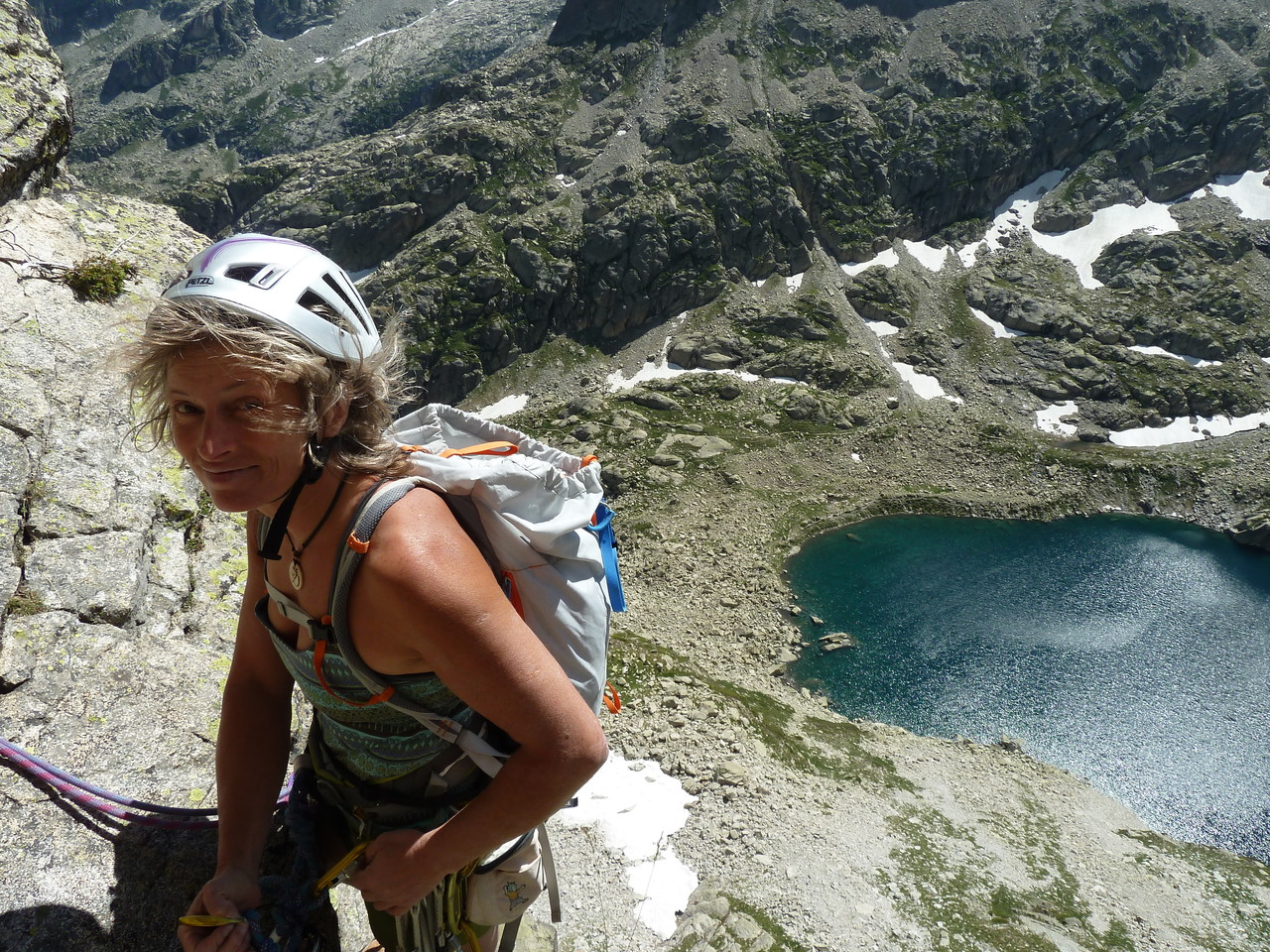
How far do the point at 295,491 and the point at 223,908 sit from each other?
5.59 feet

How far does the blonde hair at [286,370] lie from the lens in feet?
6.89

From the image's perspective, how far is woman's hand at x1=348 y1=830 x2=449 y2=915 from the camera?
2.33 metres

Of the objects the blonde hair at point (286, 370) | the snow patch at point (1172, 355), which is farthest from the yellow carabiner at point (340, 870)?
the snow patch at point (1172, 355)

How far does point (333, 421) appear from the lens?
2.29 m

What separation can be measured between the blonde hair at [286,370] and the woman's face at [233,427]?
3cm

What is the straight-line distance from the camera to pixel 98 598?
4.36 meters

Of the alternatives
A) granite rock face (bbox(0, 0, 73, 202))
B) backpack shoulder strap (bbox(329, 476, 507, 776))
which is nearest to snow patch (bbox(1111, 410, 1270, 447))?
backpack shoulder strap (bbox(329, 476, 507, 776))

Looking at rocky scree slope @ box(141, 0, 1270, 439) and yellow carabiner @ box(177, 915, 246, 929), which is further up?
yellow carabiner @ box(177, 915, 246, 929)

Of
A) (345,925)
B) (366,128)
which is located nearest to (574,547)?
(345,925)

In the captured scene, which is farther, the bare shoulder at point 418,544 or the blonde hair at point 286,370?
the blonde hair at point 286,370

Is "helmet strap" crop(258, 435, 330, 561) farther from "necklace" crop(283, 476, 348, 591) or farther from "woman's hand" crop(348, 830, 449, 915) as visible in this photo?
"woman's hand" crop(348, 830, 449, 915)

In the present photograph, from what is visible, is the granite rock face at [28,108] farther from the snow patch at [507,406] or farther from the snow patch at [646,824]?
the snow patch at [507,406]

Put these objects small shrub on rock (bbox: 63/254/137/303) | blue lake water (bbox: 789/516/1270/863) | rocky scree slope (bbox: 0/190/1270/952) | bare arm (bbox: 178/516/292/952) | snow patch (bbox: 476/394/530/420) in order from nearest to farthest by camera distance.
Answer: bare arm (bbox: 178/516/292/952) → rocky scree slope (bbox: 0/190/1270/952) → small shrub on rock (bbox: 63/254/137/303) → blue lake water (bbox: 789/516/1270/863) → snow patch (bbox: 476/394/530/420)

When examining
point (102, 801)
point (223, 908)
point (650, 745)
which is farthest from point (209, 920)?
point (650, 745)
